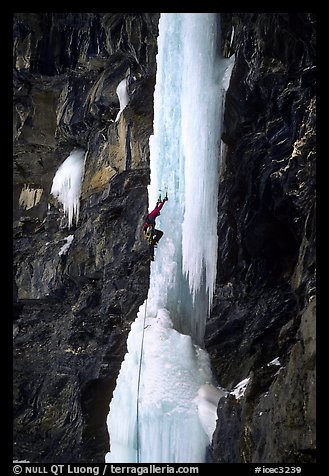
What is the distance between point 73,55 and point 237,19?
239 inches

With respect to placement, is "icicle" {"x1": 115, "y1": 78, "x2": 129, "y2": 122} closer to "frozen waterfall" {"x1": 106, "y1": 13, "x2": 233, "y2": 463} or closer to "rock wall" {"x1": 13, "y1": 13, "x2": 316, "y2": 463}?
"rock wall" {"x1": 13, "y1": 13, "x2": 316, "y2": 463}

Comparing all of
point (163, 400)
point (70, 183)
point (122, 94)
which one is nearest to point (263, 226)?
point (163, 400)

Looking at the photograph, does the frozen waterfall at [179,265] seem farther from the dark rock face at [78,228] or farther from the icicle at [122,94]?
the icicle at [122,94]

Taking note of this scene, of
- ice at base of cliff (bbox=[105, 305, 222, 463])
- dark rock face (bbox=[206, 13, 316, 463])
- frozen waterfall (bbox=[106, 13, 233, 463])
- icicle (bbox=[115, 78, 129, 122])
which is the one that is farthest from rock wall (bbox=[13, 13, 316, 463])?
ice at base of cliff (bbox=[105, 305, 222, 463])

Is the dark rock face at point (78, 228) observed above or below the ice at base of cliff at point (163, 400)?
above

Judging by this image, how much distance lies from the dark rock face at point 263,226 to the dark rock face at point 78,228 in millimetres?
2956

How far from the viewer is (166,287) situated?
1157 cm

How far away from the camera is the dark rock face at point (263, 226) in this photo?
8.30 meters

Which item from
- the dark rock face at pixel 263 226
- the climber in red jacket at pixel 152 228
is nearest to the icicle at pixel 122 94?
the dark rock face at pixel 263 226

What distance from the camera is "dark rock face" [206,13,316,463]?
8.30 meters

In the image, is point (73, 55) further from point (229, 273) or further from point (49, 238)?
point (229, 273)

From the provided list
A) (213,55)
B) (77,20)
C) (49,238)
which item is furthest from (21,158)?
(213,55)

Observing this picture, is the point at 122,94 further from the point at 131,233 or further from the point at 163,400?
the point at 163,400

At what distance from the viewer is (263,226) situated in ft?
33.7
